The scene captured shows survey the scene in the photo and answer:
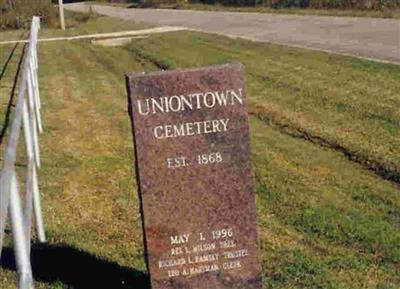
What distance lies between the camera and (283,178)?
8.55 m

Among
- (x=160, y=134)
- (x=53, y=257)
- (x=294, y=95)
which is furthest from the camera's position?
(x=294, y=95)

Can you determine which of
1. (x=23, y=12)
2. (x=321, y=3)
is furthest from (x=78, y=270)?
(x=23, y=12)

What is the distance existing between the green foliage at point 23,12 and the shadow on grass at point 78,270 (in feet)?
96.5

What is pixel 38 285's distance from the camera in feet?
18.0

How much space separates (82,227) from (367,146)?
4.49 meters

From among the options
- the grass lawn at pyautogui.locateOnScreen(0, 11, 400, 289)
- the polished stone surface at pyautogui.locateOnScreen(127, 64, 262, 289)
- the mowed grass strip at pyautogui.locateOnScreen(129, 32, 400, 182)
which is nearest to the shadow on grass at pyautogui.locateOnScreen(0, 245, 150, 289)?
the grass lawn at pyautogui.locateOnScreen(0, 11, 400, 289)

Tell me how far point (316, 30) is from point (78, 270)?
776 inches

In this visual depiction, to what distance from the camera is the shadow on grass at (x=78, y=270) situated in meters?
5.60

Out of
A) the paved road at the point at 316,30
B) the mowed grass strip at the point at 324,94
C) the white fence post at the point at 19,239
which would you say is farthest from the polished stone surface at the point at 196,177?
the paved road at the point at 316,30

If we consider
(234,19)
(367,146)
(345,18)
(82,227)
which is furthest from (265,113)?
(234,19)

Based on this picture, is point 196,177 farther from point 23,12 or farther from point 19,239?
point 23,12

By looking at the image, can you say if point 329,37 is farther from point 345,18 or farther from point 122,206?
point 122,206

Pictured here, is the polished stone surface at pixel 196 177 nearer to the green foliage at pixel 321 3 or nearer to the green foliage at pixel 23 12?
the green foliage at pixel 321 3

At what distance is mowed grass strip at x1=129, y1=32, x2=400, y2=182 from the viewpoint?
1003cm
